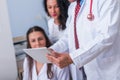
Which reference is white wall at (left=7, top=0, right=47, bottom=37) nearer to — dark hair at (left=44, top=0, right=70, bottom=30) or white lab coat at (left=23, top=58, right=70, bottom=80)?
dark hair at (left=44, top=0, right=70, bottom=30)

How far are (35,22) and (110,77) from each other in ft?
3.38

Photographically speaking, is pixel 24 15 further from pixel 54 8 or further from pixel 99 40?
pixel 99 40

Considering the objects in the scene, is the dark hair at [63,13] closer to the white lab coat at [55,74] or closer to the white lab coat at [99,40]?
the white lab coat at [55,74]

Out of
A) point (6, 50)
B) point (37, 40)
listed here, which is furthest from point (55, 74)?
point (6, 50)

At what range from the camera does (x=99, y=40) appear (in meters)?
0.97

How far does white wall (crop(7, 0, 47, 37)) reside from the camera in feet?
6.14

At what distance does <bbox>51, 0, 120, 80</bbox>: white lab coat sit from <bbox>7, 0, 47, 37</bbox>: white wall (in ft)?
2.34

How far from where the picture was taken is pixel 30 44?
1721mm

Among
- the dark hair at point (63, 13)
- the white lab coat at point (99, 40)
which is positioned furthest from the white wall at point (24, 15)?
the white lab coat at point (99, 40)

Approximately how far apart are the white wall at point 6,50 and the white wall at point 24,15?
4.6 inches

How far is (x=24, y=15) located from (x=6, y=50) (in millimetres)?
360

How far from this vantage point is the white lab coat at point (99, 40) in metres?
0.97

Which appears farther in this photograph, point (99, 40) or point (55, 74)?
point (55, 74)

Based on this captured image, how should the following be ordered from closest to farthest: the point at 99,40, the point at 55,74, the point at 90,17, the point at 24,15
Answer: the point at 99,40 → the point at 90,17 → the point at 55,74 → the point at 24,15
